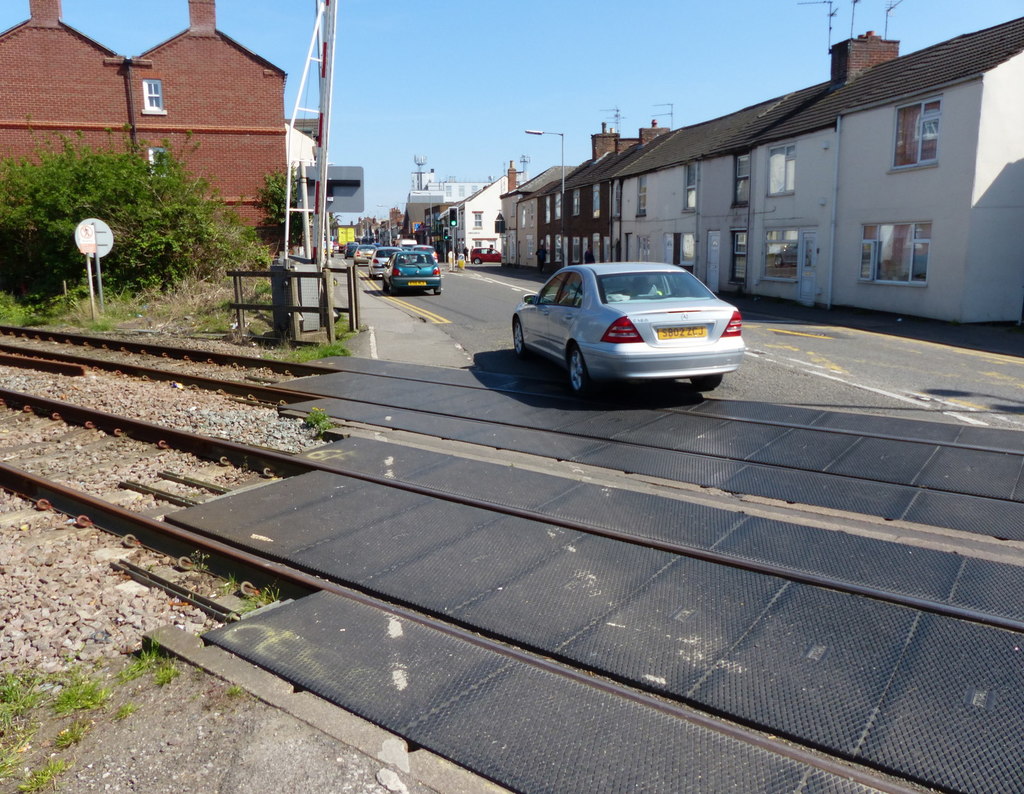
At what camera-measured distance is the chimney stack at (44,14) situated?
32.9m

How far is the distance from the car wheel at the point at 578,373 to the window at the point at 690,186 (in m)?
24.5

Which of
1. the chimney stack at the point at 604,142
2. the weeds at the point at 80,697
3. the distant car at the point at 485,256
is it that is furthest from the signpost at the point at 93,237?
the distant car at the point at 485,256

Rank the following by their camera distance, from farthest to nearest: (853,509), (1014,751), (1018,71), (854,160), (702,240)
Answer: (702,240)
(854,160)
(1018,71)
(853,509)
(1014,751)

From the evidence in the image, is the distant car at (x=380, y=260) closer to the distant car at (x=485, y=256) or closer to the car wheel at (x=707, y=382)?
the distant car at (x=485, y=256)

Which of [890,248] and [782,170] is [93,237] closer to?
[890,248]

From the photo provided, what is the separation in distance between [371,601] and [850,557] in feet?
9.80

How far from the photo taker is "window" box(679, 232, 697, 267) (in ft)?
110

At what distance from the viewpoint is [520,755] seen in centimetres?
327

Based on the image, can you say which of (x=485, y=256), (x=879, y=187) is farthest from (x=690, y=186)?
(x=485, y=256)

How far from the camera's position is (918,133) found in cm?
2105

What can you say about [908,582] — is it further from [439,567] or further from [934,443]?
[934,443]

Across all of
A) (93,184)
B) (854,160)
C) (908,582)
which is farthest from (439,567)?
(93,184)

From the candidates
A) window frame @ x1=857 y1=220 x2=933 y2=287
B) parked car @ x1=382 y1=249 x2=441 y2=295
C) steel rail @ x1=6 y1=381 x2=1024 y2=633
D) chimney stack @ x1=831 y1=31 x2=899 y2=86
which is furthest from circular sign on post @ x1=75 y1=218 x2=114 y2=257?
chimney stack @ x1=831 y1=31 x2=899 y2=86

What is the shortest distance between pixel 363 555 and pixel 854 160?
72.7 ft
